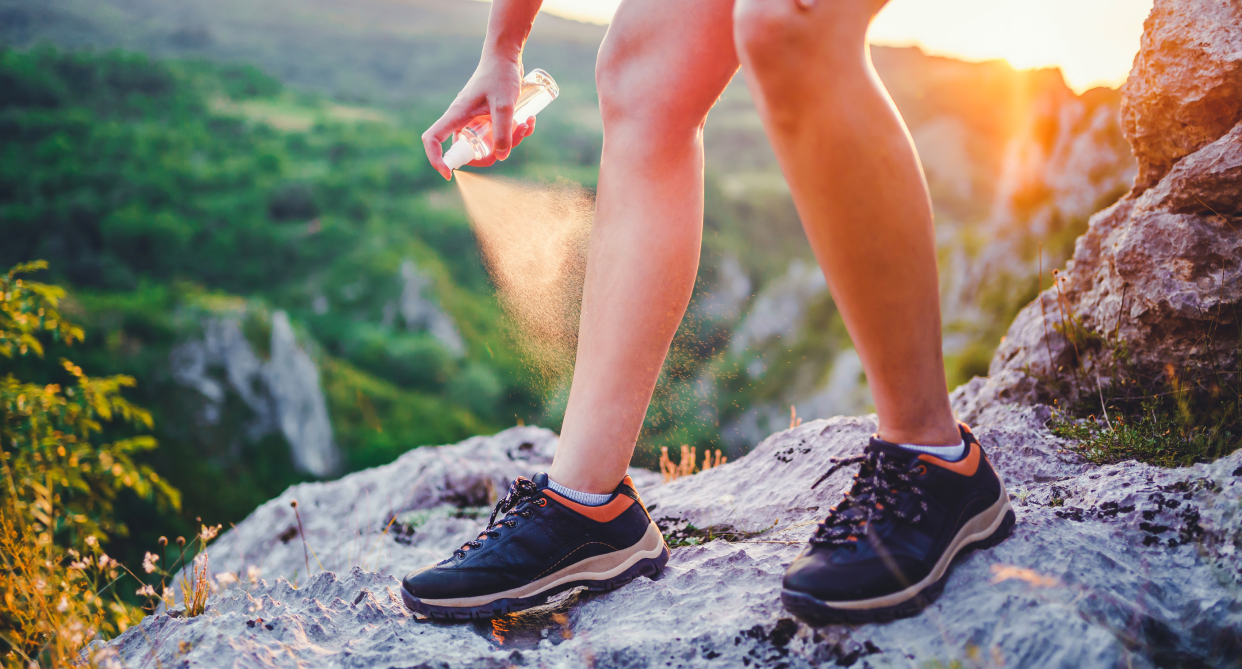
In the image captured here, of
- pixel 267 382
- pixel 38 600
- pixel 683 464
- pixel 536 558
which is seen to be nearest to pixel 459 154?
pixel 536 558

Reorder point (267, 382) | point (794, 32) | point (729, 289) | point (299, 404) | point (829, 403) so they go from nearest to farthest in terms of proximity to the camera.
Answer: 1. point (794, 32)
2. point (267, 382)
3. point (299, 404)
4. point (829, 403)
5. point (729, 289)

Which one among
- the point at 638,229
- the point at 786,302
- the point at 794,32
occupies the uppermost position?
the point at 794,32

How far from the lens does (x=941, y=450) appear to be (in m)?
1.27

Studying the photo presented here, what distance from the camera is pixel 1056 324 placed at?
2.45 m

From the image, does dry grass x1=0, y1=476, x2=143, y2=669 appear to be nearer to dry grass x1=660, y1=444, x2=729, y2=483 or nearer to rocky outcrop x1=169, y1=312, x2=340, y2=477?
dry grass x1=660, y1=444, x2=729, y2=483

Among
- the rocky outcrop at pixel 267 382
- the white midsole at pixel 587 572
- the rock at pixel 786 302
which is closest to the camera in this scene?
the white midsole at pixel 587 572

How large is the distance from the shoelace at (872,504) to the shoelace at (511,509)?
2.34ft

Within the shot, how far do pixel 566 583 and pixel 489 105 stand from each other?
131 cm

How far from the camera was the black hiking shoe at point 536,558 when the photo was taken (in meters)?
1.46

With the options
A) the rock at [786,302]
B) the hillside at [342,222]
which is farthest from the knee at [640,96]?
the rock at [786,302]

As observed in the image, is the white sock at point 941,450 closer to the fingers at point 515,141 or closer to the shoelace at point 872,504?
the shoelace at point 872,504

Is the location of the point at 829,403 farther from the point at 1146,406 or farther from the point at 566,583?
the point at 566,583

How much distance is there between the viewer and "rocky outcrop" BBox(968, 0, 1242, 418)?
190 cm

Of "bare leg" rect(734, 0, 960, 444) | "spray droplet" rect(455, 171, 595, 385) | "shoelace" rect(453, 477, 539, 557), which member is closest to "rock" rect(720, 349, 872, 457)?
"spray droplet" rect(455, 171, 595, 385)
